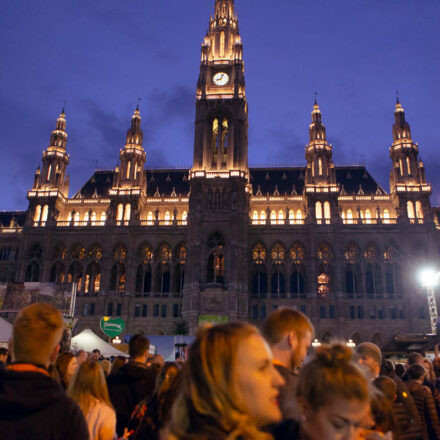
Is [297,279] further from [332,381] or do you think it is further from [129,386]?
[332,381]

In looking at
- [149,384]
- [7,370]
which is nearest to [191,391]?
[7,370]

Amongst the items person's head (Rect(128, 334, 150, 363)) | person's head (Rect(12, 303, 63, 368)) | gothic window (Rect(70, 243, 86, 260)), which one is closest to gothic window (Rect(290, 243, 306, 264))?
gothic window (Rect(70, 243, 86, 260))

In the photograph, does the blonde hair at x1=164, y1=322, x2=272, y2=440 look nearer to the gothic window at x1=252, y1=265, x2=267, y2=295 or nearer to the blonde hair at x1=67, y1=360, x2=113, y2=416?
the blonde hair at x1=67, y1=360, x2=113, y2=416

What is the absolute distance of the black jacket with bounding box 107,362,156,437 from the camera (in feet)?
25.0

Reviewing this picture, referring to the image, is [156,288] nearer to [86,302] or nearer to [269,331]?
[86,302]

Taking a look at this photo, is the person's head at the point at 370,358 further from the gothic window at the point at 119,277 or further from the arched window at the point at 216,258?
the gothic window at the point at 119,277

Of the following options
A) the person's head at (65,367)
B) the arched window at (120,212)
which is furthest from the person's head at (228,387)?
the arched window at (120,212)

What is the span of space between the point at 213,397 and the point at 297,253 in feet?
212

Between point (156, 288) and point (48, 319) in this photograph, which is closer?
point (48, 319)

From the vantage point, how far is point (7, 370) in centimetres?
370

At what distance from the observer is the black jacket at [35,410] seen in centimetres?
352

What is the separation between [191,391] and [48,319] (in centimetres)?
174

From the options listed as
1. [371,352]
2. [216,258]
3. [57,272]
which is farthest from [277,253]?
[371,352]

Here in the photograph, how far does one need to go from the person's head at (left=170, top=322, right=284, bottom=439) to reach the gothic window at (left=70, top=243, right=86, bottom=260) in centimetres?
6907
